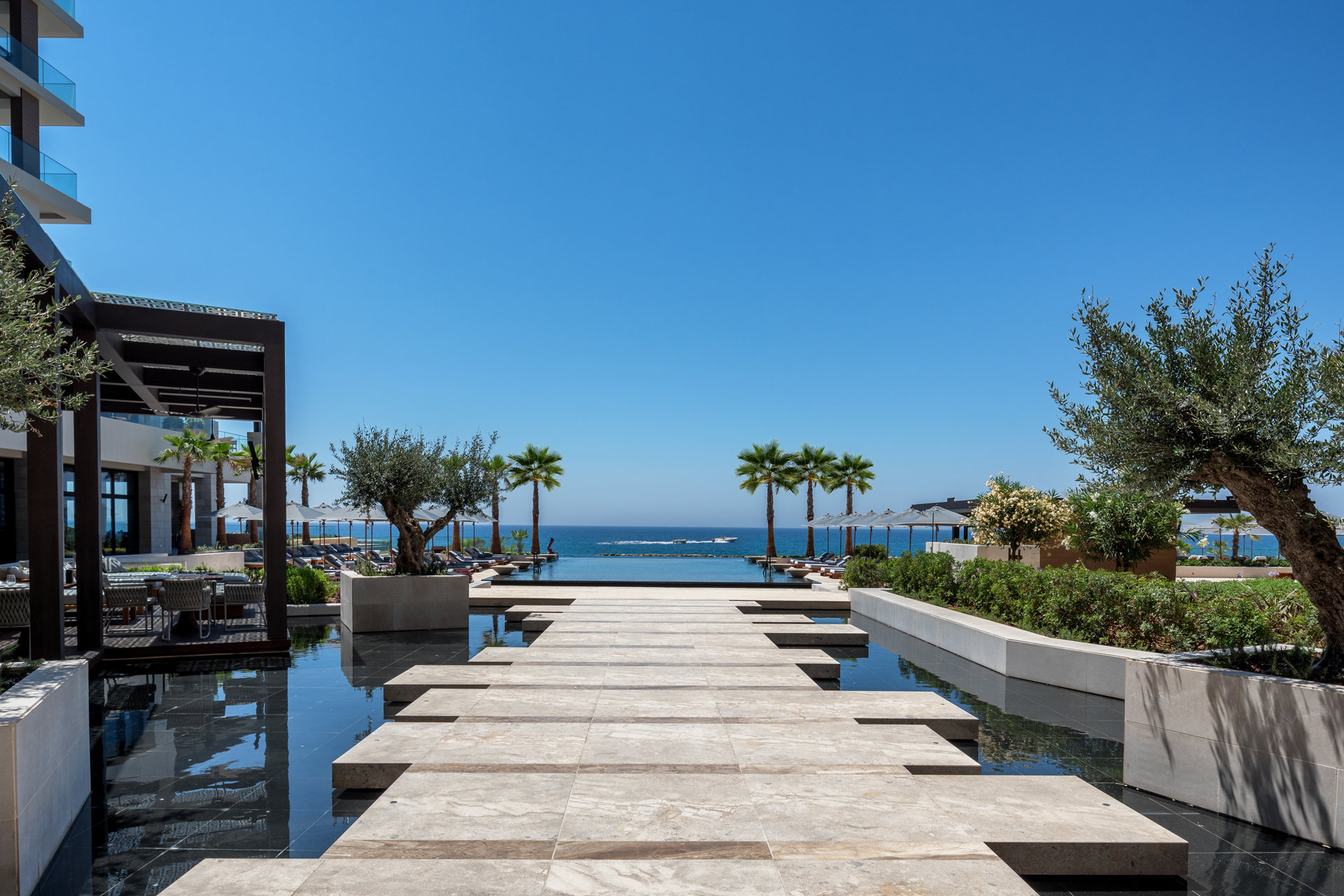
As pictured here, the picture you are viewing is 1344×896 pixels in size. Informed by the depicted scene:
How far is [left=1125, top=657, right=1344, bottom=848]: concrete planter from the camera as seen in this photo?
405 cm

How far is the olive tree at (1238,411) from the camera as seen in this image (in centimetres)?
446

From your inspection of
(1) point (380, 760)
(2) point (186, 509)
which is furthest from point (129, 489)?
(1) point (380, 760)

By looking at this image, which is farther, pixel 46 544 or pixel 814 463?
pixel 814 463

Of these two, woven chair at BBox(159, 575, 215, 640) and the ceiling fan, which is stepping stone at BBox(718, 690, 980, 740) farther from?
the ceiling fan

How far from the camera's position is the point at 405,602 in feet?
39.3

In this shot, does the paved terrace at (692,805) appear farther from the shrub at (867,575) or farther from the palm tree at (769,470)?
the palm tree at (769,470)

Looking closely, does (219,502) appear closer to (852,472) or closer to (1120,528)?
(852,472)

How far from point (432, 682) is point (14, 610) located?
685cm

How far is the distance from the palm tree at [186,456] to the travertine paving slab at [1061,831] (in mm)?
34036

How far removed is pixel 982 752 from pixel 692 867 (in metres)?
3.59

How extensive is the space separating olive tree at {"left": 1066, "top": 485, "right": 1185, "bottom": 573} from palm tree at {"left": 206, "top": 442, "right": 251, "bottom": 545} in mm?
29603

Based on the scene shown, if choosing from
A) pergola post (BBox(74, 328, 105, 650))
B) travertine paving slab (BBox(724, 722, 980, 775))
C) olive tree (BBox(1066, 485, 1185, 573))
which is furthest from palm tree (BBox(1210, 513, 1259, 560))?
pergola post (BBox(74, 328, 105, 650))

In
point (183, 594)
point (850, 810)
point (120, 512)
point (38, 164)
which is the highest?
point (38, 164)

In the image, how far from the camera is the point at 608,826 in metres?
3.60
